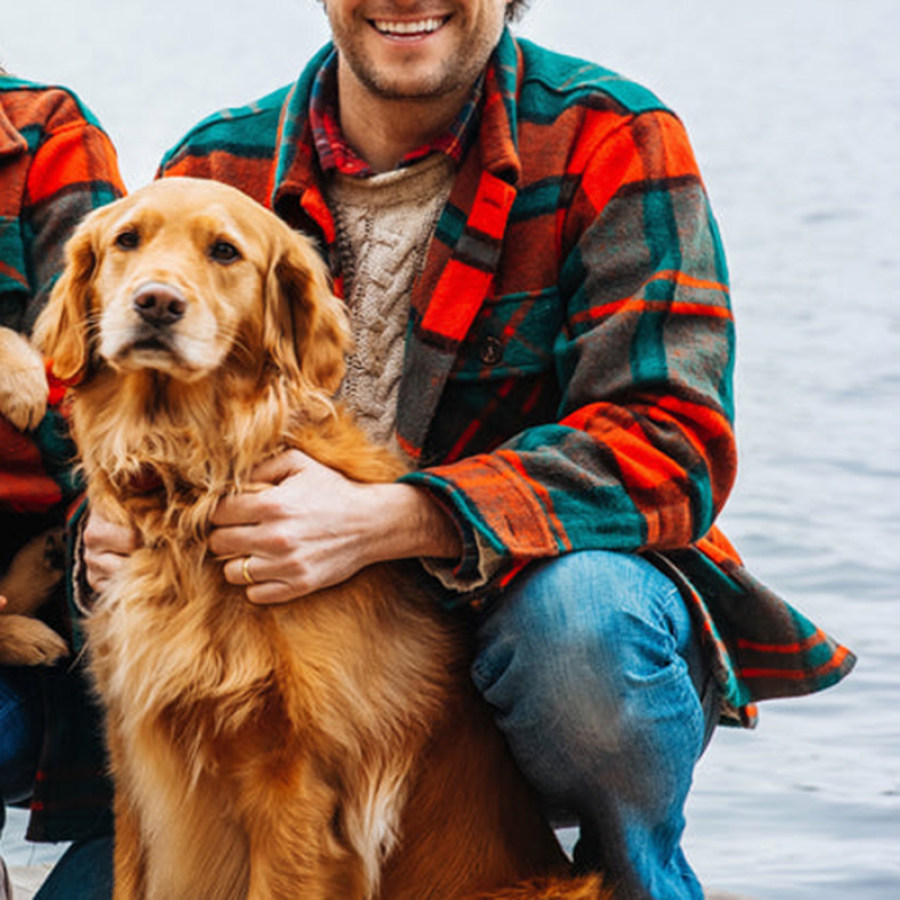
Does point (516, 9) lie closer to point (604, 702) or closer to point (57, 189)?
point (57, 189)

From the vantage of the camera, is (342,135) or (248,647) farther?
(342,135)

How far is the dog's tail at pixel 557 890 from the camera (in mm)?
2078

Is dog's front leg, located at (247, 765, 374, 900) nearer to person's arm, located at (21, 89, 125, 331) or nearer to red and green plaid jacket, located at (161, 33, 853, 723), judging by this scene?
red and green plaid jacket, located at (161, 33, 853, 723)

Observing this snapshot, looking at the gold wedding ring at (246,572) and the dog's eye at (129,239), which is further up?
the dog's eye at (129,239)

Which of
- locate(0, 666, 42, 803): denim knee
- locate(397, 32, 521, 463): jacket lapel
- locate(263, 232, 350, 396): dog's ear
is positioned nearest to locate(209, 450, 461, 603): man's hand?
locate(263, 232, 350, 396): dog's ear

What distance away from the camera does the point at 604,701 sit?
6.81 ft

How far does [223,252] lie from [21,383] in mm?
476

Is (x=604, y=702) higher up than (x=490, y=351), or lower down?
lower down

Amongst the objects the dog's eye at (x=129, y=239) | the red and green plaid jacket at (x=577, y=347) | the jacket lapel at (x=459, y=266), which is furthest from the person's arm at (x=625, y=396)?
the dog's eye at (x=129, y=239)

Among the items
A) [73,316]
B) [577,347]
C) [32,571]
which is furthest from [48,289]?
[577,347]

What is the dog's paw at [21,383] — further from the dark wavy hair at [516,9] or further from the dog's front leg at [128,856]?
the dark wavy hair at [516,9]

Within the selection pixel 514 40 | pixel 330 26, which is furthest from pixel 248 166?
pixel 514 40

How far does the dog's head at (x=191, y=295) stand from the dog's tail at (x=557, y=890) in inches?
27.0

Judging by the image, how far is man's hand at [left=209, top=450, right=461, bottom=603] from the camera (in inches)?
81.3
